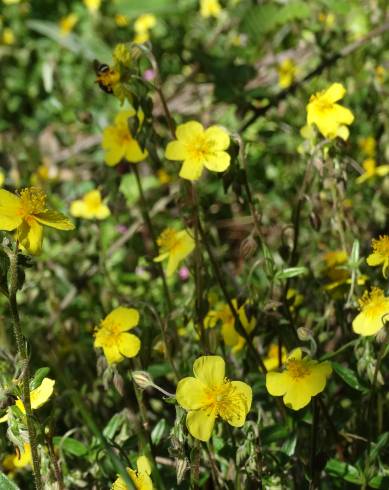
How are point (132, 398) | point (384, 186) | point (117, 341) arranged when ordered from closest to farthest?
point (117, 341)
point (132, 398)
point (384, 186)

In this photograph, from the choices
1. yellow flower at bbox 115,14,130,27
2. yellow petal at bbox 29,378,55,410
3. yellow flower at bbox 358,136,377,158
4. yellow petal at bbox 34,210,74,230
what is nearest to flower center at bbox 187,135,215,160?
yellow petal at bbox 34,210,74,230

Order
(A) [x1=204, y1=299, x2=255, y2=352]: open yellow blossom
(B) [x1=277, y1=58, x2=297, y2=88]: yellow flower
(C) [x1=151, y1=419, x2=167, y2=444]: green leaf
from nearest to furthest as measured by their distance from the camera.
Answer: (C) [x1=151, y1=419, x2=167, y2=444]: green leaf → (A) [x1=204, y1=299, x2=255, y2=352]: open yellow blossom → (B) [x1=277, y1=58, x2=297, y2=88]: yellow flower

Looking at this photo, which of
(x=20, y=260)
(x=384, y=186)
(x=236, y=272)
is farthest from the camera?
(x=236, y=272)

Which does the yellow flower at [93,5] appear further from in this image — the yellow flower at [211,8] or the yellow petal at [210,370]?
the yellow petal at [210,370]

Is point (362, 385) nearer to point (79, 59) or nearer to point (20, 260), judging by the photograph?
point (20, 260)

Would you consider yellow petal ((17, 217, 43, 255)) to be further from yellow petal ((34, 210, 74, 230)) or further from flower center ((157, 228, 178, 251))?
flower center ((157, 228, 178, 251))

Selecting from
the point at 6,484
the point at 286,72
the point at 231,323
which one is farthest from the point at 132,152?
the point at 286,72

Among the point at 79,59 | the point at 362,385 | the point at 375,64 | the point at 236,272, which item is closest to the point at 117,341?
the point at 362,385

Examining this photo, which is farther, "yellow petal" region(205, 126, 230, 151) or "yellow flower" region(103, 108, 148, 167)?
"yellow flower" region(103, 108, 148, 167)
